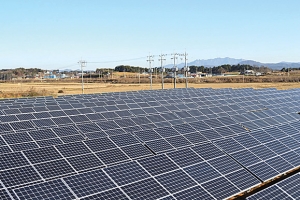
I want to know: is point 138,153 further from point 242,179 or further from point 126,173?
point 242,179

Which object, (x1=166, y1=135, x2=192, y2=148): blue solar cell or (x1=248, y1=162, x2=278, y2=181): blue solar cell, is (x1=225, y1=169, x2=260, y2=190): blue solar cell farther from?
(x1=166, y1=135, x2=192, y2=148): blue solar cell

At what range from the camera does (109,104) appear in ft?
83.0

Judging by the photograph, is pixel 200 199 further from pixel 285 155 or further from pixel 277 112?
pixel 277 112

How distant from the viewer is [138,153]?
14094 mm

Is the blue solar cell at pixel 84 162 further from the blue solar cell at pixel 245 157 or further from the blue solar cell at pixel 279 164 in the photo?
the blue solar cell at pixel 279 164

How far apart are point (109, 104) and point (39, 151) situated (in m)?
12.6

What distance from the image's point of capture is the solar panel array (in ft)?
35.1

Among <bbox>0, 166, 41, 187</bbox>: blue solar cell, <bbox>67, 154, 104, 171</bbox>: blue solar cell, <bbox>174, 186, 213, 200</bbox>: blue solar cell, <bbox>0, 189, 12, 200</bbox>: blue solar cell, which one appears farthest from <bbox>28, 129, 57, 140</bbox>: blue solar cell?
<bbox>174, 186, 213, 200</bbox>: blue solar cell

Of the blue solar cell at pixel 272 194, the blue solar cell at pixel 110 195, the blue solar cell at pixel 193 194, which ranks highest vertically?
the blue solar cell at pixel 110 195

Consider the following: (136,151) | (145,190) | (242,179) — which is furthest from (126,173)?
(242,179)

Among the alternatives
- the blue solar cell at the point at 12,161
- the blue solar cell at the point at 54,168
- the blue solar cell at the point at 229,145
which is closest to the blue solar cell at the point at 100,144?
the blue solar cell at the point at 54,168

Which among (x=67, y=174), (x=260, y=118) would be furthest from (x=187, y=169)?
(x=260, y=118)

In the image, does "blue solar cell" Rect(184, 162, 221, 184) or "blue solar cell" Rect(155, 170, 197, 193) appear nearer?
"blue solar cell" Rect(155, 170, 197, 193)

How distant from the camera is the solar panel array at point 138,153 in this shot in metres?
10.7
